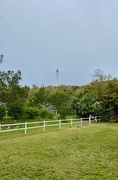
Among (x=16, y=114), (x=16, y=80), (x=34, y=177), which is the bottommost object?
(x=34, y=177)

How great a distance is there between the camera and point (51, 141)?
1172 centimetres

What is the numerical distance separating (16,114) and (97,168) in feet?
65.4

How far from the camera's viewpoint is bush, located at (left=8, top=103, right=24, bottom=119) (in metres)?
25.3

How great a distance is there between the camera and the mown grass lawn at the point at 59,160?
703cm

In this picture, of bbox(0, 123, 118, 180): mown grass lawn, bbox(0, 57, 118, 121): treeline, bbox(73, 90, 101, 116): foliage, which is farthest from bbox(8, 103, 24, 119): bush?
bbox(0, 123, 118, 180): mown grass lawn

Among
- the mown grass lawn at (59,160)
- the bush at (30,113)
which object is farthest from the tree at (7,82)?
the mown grass lawn at (59,160)

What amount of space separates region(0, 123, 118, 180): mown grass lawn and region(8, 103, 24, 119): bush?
14.0 m

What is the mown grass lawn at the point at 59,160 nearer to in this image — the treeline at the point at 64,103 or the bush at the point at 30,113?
the treeline at the point at 64,103

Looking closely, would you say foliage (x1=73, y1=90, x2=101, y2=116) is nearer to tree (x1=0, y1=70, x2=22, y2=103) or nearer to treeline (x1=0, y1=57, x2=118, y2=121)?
treeline (x1=0, y1=57, x2=118, y2=121)

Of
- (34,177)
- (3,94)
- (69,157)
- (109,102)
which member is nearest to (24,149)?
(69,157)

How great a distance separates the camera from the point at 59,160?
8.54m

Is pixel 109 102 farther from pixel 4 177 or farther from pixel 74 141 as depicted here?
pixel 4 177

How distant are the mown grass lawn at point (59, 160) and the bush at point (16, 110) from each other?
1398 cm

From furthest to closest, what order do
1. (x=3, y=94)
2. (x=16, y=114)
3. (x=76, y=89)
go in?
(x=76, y=89), (x=16, y=114), (x=3, y=94)
